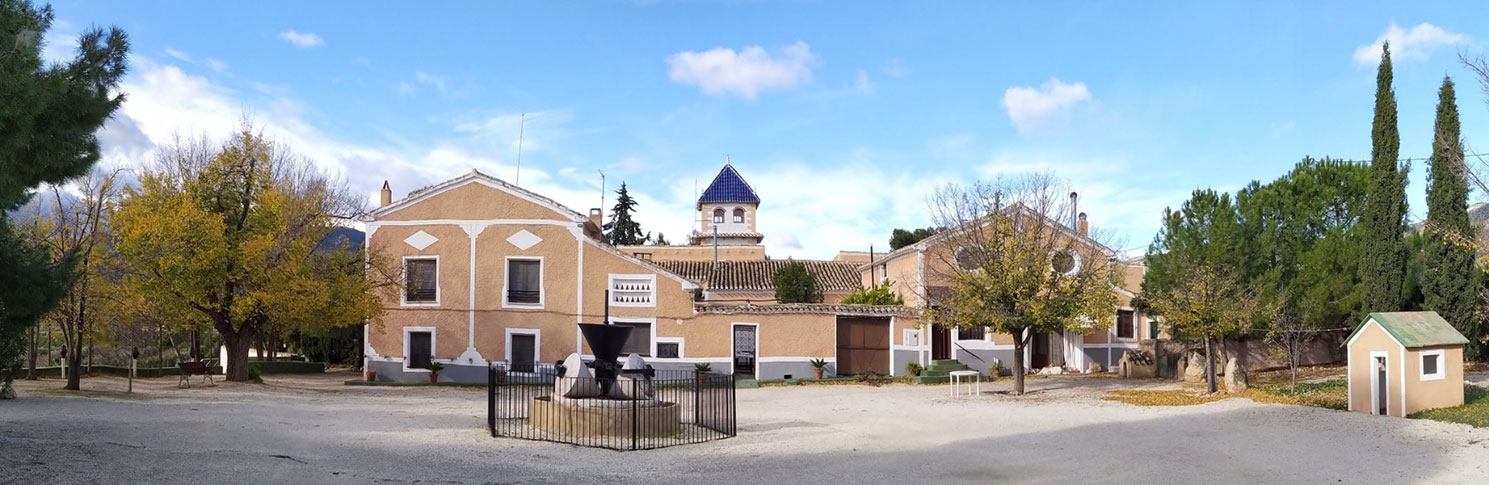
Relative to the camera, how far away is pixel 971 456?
1330 cm

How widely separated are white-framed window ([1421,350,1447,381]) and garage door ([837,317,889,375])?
15.2 meters

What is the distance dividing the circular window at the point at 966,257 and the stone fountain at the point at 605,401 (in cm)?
975

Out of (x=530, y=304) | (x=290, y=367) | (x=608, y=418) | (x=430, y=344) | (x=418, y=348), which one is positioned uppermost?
(x=530, y=304)

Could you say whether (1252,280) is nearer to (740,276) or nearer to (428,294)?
(740,276)

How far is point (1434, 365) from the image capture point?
17.7m

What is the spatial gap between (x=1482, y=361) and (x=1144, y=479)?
2122 cm

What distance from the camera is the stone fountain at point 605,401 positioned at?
14852 millimetres

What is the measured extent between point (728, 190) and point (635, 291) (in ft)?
92.3

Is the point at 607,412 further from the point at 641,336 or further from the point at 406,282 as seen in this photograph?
the point at 406,282

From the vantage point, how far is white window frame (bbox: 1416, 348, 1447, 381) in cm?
1733

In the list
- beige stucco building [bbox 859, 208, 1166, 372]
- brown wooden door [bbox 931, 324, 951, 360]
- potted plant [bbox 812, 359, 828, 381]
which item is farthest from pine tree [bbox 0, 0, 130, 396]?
brown wooden door [bbox 931, 324, 951, 360]

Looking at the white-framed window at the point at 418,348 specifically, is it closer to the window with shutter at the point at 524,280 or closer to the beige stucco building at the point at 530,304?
the beige stucco building at the point at 530,304

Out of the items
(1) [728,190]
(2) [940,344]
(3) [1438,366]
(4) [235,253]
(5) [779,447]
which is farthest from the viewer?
(1) [728,190]

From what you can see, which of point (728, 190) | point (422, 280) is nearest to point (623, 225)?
point (728, 190)
